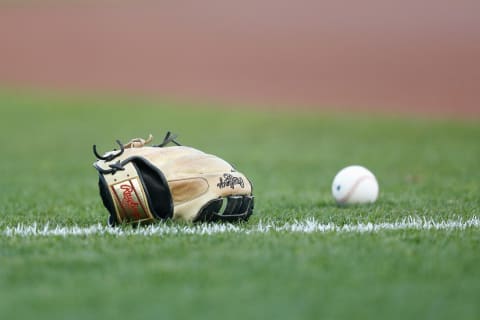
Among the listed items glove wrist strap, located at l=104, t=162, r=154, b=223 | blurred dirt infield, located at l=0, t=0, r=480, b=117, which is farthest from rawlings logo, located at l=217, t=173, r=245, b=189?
blurred dirt infield, located at l=0, t=0, r=480, b=117

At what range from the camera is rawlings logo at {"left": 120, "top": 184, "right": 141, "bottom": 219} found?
5.10 metres

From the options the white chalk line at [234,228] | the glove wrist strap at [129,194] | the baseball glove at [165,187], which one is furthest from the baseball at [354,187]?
the glove wrist strap at [129,194]

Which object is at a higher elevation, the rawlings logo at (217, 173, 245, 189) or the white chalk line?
the rawlings logo at (217, 173, 245, 189)

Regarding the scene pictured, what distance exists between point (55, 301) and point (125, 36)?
27772 mm

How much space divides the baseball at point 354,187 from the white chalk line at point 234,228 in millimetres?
992

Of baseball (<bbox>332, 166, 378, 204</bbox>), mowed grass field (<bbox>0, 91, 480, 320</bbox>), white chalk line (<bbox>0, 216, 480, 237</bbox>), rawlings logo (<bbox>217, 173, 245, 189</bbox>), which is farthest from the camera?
baseball (<bbox>332, 166, 378, 204</bbox>)

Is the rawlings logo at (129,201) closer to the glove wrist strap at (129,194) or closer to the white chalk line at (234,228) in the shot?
the glove wrist strap at (129,194)

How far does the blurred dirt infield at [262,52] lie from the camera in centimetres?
2400

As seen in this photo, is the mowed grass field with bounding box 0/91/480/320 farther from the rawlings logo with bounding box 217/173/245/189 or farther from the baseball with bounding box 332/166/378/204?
the rawlings logo with bounding box 217/173/245/189

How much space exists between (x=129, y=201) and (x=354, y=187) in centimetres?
207

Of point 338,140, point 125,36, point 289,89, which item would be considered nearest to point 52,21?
point 125,36

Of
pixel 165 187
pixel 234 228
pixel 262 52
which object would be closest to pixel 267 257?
pixel 234 228

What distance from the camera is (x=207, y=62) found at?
28.1 meters

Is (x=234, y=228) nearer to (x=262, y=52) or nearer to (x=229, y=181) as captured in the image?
(x=229, y=181)
